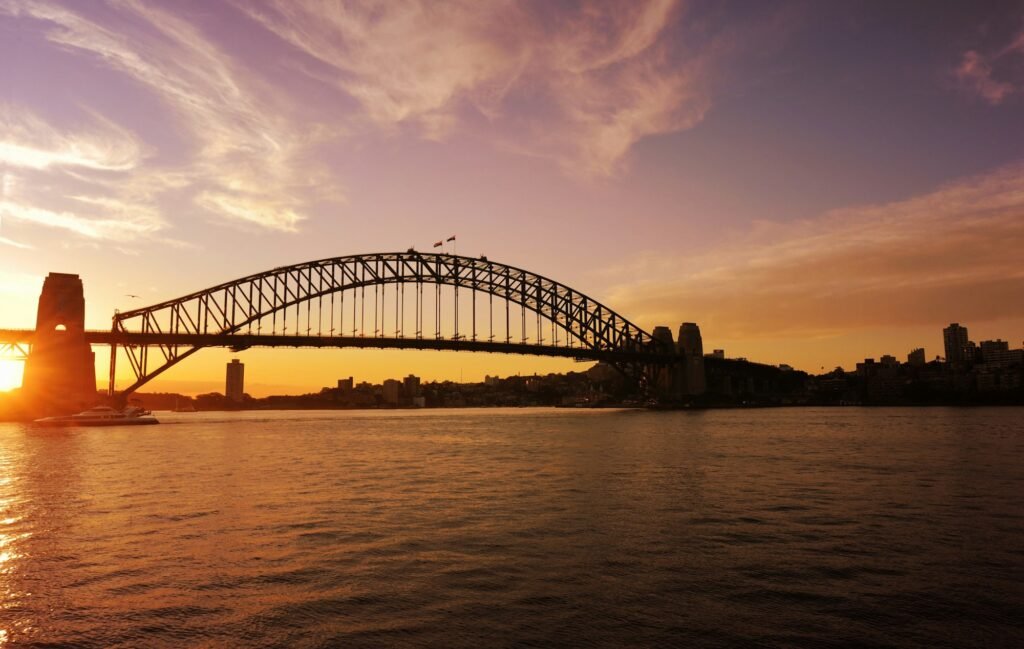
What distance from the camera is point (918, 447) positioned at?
42.4m

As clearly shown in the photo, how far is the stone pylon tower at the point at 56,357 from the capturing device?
2970 inches

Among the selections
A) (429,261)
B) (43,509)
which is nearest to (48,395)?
(429,261)

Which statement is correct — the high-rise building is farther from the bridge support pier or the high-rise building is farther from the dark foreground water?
the dark foreground water

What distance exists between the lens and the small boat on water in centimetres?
6950

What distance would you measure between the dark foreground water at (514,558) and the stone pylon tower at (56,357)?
54526mm

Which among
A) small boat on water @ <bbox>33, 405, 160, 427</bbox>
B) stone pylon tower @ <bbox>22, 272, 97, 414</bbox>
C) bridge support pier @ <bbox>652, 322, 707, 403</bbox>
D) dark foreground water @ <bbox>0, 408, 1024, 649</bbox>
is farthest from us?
bridge support pier @ <bbox>652, 322, 707, 403</bbox>

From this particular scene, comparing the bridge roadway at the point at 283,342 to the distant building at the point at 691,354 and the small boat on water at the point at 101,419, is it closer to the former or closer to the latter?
the small boat on water at the point at 101,419

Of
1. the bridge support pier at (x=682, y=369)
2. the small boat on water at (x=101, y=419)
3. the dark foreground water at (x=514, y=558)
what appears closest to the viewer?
the dark foreground water at (x=514, y=558)

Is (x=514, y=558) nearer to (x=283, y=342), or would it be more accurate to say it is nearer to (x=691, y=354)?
(x=283, y=342)

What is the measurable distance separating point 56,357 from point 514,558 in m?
78.8

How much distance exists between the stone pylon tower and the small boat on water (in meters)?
3.28

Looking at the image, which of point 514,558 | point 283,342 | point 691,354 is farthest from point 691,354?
point 514,558

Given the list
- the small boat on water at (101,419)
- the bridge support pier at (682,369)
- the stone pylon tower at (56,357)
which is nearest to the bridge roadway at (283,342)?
the stone pylon tower at (56,357)

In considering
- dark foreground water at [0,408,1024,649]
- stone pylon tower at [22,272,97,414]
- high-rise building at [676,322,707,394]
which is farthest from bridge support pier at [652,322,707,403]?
dark foreground water at [0,408,1024,649]
